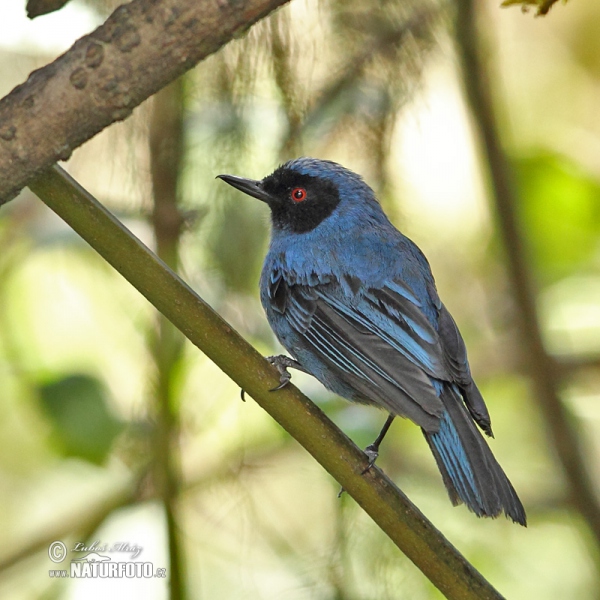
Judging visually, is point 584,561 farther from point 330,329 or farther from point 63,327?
point 63,327

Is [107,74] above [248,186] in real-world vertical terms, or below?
below

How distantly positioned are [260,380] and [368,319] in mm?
1233

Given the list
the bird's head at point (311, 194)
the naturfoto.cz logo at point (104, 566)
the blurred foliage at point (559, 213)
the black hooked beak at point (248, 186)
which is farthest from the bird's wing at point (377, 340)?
the blurred foliage at point (559, 213)

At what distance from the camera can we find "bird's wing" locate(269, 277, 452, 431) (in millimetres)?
3156

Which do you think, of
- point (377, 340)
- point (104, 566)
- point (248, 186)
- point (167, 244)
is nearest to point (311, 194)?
point (248, 186)

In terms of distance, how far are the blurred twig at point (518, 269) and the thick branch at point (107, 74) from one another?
185 centimetres

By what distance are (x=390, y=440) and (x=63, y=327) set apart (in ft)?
5.98

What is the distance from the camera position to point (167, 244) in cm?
370

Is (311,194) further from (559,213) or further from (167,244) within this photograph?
(559,213)

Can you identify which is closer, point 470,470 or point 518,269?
point 470,470

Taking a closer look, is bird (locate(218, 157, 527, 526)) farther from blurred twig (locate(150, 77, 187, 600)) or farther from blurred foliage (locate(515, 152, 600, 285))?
blurred foliage (locate(515, 152, 600, 285))

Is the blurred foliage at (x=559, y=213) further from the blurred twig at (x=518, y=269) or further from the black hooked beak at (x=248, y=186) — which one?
the black hooked beak at (x=248, y=186)

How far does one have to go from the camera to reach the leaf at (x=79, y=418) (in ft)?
11.0

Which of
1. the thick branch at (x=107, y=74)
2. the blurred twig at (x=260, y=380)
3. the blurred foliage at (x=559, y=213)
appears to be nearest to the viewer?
the thick branch at (x=107, y=74)
